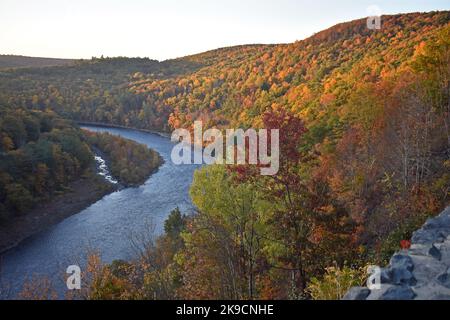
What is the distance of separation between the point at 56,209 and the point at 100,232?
10.3 m

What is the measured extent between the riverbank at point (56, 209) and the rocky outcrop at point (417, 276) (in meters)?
34.0

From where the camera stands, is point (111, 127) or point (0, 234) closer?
point (0, 234)

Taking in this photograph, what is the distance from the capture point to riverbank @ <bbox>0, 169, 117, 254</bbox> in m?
36.6

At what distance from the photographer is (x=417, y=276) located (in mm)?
7277

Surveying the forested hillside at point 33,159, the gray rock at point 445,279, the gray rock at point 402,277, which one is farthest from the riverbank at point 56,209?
the gray rock at point 445,279

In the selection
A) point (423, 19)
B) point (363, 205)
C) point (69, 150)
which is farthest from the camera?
point (423, 19)

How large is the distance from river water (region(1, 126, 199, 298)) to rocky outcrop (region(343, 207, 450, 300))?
1334 cm

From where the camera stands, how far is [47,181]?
47094mm

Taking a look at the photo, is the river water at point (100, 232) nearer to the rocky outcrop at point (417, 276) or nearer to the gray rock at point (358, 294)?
the rocky outcrop at point (417, 276)

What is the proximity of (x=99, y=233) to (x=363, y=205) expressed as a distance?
23.1 meters

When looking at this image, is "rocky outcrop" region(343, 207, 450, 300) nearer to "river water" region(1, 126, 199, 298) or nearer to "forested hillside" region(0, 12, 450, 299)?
"forested hillside" region(0, 12, 450, 299)
